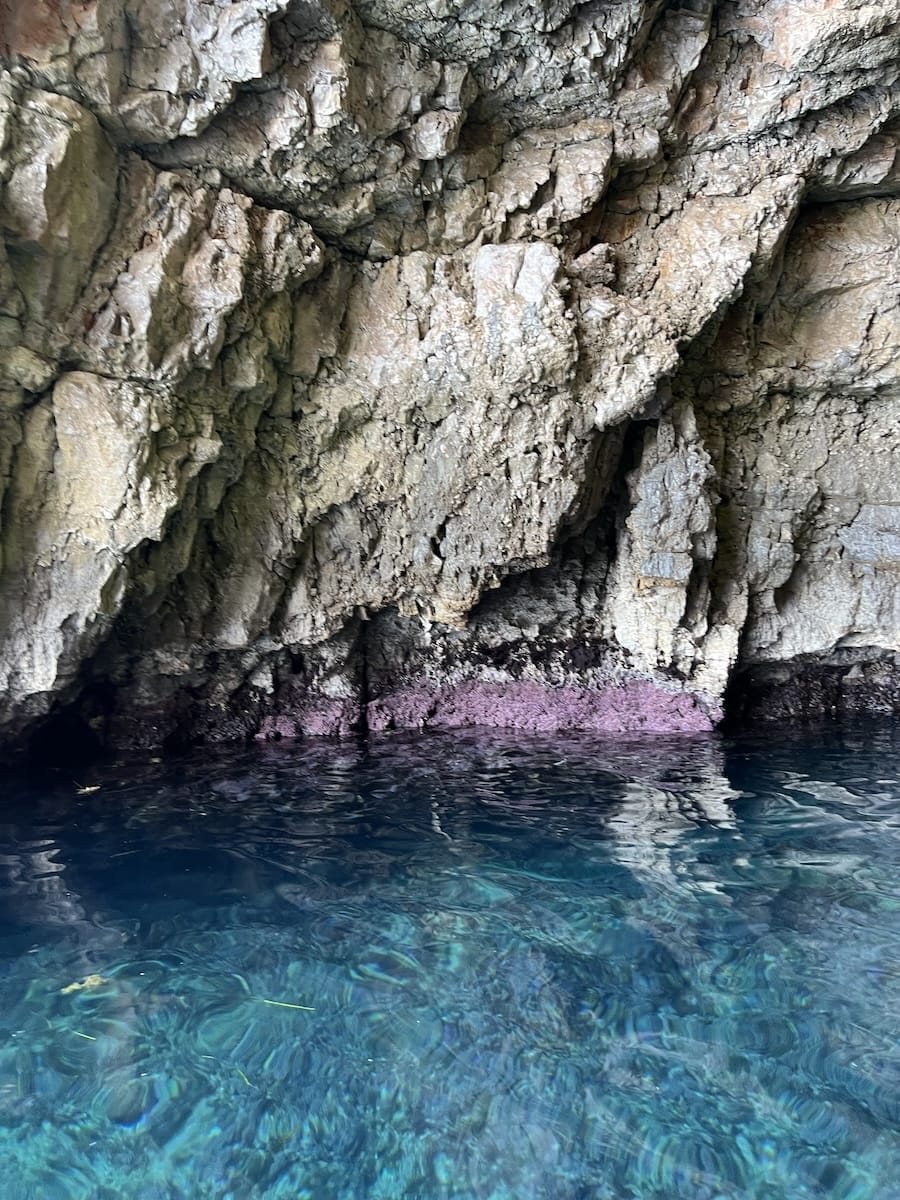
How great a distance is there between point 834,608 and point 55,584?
7.92 metres

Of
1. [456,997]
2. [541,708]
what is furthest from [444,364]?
[456,997]

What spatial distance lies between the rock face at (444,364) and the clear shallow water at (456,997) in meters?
2.22

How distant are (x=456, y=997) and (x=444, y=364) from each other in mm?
5027

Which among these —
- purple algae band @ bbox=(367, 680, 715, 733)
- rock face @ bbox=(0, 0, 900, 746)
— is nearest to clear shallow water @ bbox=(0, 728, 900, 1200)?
purple algae band @ bbox=(367, 680, 715, 733)

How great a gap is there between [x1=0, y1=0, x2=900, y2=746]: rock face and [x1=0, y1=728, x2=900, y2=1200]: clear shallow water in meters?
2.22

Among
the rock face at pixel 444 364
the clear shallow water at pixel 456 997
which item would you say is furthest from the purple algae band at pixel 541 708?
the clear shallow water at pixel 456 997

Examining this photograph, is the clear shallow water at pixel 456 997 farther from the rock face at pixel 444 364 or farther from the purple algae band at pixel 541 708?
the rock face at pixel 444 364

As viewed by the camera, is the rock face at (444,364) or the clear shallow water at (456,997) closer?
the clear shallow water at (456,997)

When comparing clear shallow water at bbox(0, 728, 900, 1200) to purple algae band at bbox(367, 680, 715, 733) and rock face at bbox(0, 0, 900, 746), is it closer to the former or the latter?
purple algae band at bbox(367, 680, 715, 733)

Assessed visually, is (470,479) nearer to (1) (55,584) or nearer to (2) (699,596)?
(2) (699,596)

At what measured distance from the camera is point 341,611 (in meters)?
8.19

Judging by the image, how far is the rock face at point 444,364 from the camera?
18.2 ft

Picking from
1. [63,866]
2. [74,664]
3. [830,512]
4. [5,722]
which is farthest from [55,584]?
[830,512]

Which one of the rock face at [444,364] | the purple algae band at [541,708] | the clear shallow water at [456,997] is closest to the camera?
the clear shallow water at [456,997]
